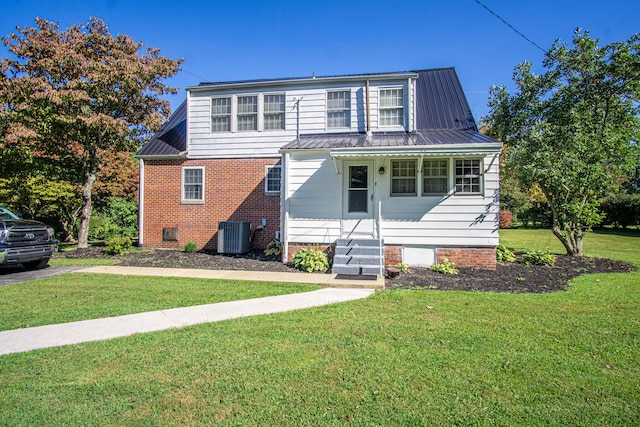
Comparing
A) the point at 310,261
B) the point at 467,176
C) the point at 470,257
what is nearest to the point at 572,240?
the point at 470,257

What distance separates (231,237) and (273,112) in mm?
4524

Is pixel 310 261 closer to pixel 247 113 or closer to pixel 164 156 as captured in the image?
pixel 247 113

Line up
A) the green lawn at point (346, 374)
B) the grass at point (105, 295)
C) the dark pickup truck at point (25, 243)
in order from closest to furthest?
the green lawn at point (346, 374), the grass at point (105, 295), the dark pickup truck at point (25, 243)

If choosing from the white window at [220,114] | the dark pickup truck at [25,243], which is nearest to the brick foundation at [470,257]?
the white window at [220,114]

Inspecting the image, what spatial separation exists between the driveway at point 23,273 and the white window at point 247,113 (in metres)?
6.71

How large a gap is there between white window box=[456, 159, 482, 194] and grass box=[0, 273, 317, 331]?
5.14m

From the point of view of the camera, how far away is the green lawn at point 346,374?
2771 mm

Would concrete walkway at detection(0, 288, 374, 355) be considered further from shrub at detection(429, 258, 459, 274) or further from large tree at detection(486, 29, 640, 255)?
large tree at detection(486, 29, 640, 255)

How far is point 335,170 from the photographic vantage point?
1001 cm

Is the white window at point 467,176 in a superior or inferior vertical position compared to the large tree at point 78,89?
inferior

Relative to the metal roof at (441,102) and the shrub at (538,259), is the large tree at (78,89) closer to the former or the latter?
the metal roof at (441,102)

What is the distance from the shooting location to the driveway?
313 inches

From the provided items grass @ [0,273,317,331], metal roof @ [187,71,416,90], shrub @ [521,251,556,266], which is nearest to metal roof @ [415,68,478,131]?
metal roof @ [187,71,416,90]

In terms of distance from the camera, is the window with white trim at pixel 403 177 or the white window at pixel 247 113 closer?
the window with white trim at pixel 403 177
